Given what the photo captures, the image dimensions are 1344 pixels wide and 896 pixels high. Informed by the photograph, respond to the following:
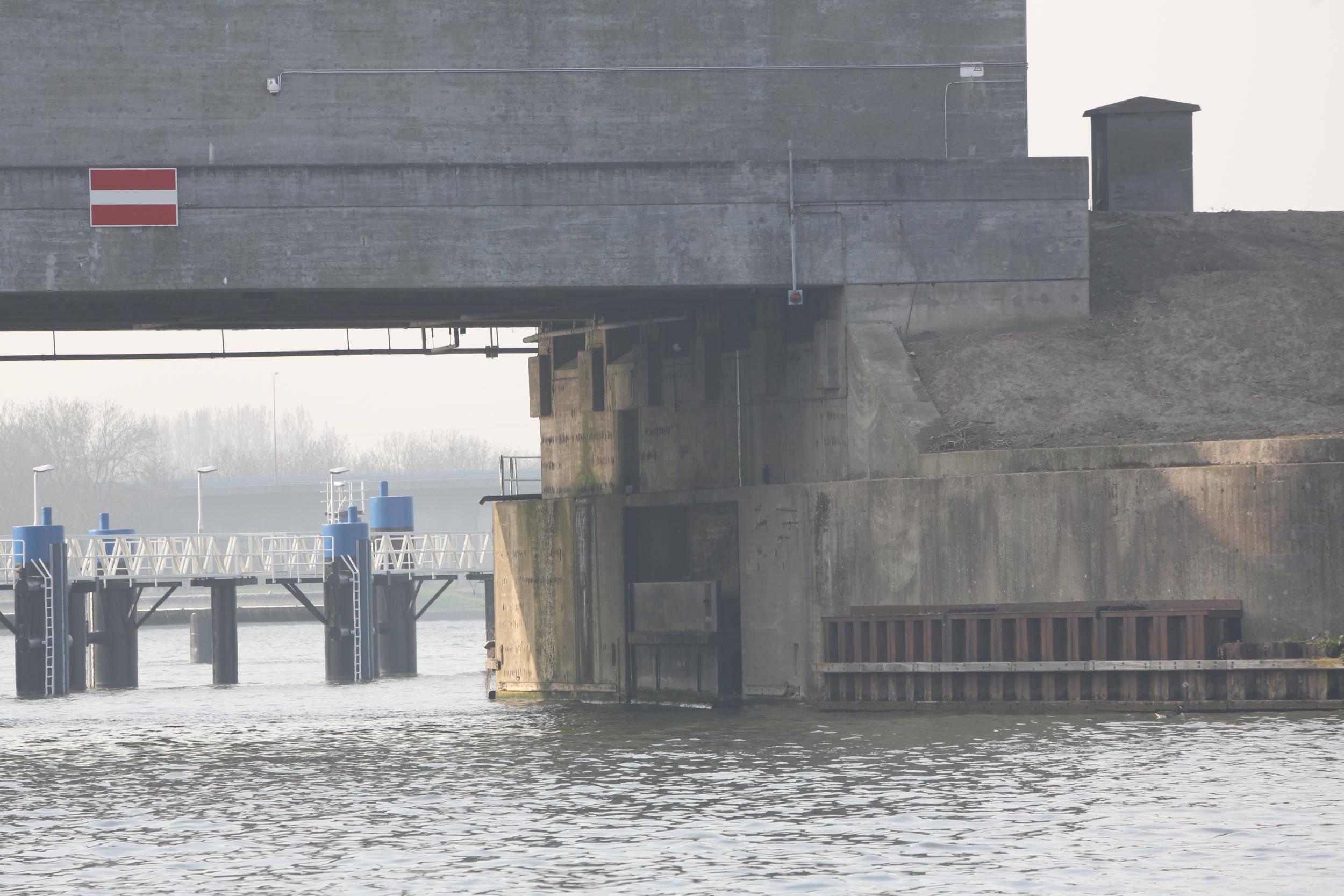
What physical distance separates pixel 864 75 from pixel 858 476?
8.74 m

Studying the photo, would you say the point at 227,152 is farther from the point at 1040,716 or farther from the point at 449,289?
the point at 1040,716

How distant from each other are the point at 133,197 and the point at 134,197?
1.2 inches

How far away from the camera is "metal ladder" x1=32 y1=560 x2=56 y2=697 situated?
62.9m

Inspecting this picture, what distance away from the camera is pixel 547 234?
39.2 metres

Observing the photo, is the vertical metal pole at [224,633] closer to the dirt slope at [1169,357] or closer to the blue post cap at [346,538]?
the blue post cap at [346,538]

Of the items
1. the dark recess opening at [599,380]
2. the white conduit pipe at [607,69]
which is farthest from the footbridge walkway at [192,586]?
the white conduit pipe at [607,69]

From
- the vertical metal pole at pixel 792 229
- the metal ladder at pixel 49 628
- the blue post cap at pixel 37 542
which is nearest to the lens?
the vertical metal pole at pixel 792 229

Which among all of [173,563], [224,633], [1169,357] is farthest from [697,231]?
[224,633]

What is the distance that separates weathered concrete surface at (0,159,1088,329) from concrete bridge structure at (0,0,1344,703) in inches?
2.1

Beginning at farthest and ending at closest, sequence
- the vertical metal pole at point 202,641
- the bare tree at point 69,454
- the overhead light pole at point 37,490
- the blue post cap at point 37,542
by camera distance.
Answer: the bare tree at point 69,454 → the vertical metal pole at point 202,641 → the overhead light pole at point 37,490 → the blue post cap at point 37,542

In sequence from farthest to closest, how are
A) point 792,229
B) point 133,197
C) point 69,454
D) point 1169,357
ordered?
point 69,454, point 1169,357, point 792,229, point 133,197

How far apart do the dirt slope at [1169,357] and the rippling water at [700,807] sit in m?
5.91

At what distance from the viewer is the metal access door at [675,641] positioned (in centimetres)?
4253

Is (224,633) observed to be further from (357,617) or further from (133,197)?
(133,197)
